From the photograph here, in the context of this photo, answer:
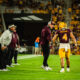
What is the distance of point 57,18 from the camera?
34312 mm

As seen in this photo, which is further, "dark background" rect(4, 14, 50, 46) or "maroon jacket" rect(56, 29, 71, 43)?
"dark background" rect(4, 14, 50, 46)

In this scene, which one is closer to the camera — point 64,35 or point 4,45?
point 64,35

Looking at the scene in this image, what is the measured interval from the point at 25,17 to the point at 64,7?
488 centimetres

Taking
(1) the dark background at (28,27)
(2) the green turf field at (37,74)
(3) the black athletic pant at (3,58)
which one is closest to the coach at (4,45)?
(3) the black athletic pant at (3,58)

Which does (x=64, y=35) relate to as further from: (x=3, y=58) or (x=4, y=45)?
(x=3, y=58)

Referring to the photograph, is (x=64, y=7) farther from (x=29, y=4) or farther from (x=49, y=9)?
(x=29, y=4)

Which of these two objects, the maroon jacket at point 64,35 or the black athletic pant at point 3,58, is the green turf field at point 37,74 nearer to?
the black athletic pant at point 3,58

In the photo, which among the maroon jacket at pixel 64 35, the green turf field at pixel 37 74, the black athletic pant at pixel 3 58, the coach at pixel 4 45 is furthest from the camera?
the black athletic pant at pixel 3 58

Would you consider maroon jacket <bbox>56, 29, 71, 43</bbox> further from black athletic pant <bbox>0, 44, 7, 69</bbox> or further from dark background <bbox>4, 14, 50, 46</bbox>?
dark background <bbox>4, 14, 50, 46</bbox>

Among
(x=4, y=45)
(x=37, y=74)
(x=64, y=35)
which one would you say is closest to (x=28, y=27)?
(x=4, y=45)

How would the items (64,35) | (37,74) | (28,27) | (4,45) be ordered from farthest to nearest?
(28,27)
(4,45)
(64,35)
(37,74)

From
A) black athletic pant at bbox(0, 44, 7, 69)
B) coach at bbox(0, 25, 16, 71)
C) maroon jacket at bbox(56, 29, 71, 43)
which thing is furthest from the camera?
black athletic pant at bbox(0, 44, 7, 69)

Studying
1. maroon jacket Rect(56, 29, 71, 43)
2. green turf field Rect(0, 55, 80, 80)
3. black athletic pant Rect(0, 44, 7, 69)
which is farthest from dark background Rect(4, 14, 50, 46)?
maroon jacket Rect(56, 29, 71, 43)

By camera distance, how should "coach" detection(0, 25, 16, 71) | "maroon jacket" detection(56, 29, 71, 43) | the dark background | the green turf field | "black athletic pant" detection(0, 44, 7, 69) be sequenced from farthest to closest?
1. the dark background
2. "black athletic pant" detection(0, 44, 7, 69)
3. "coach" detection(0, 25, 16, 71)
4. "maroon jacket" detection(56, 29, 71, 43)
5. the green turf field
